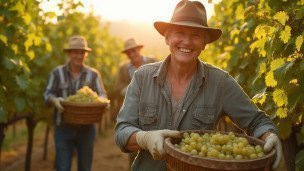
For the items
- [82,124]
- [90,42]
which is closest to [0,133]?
[82,124]

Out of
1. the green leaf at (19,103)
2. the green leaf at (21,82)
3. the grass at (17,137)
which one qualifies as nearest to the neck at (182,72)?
the green leaf at (21,82)

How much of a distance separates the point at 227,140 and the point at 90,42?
1085cm

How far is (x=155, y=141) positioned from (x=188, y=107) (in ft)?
1.96

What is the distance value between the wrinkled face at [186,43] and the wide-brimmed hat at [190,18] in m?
0.06

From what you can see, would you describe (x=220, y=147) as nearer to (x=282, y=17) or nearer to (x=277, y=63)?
(x=277, y=63)

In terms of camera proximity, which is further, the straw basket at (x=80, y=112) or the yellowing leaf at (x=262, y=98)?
the straw basket at (x=80, y=112)

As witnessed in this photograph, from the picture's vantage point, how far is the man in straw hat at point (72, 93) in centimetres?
608

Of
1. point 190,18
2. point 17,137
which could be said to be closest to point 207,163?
point 190,18

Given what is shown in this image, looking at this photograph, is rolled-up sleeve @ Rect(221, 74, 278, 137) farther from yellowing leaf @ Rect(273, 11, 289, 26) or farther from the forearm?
the forearm

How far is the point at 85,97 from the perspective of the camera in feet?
19.6

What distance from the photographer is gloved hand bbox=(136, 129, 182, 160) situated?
262cm

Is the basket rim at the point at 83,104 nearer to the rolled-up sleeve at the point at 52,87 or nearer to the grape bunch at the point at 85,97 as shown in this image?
the grape bunch at the point at 85,97

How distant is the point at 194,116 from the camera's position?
3.17m

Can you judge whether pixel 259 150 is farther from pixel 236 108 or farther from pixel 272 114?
pixel 272 114
